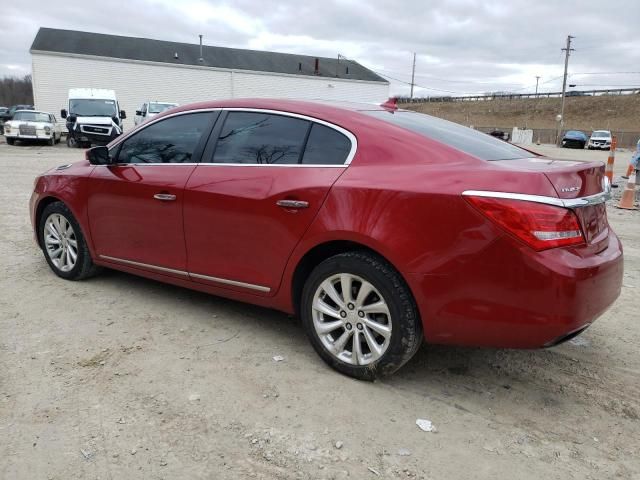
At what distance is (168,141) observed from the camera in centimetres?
420

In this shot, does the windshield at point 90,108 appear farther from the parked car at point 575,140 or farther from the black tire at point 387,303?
the parked car at point 575,140

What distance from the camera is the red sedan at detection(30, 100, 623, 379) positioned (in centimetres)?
268

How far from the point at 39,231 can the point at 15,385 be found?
7.74ft

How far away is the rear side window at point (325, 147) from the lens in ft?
10.8

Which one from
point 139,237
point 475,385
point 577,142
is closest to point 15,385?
point 139,237

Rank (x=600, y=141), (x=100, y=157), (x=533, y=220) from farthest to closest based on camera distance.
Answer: (x=600, y=141)
(x=100, y=157)
(x=533, y=220)

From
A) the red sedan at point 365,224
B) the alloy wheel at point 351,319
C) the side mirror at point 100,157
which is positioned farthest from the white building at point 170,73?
the alloy wheel at point 351,319

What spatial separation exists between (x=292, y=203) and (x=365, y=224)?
1.72 ft

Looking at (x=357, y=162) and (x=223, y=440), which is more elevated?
(x=357, y=162)

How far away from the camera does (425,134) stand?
326cm

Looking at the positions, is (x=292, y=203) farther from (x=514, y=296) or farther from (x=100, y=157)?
(x=100, y=157)

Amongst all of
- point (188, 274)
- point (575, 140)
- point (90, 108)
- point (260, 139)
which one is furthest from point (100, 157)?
point (575, 140)

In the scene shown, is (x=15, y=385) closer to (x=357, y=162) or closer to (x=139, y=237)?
(x=139, y=237)

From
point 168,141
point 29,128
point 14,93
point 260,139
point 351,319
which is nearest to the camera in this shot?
point 351,319
